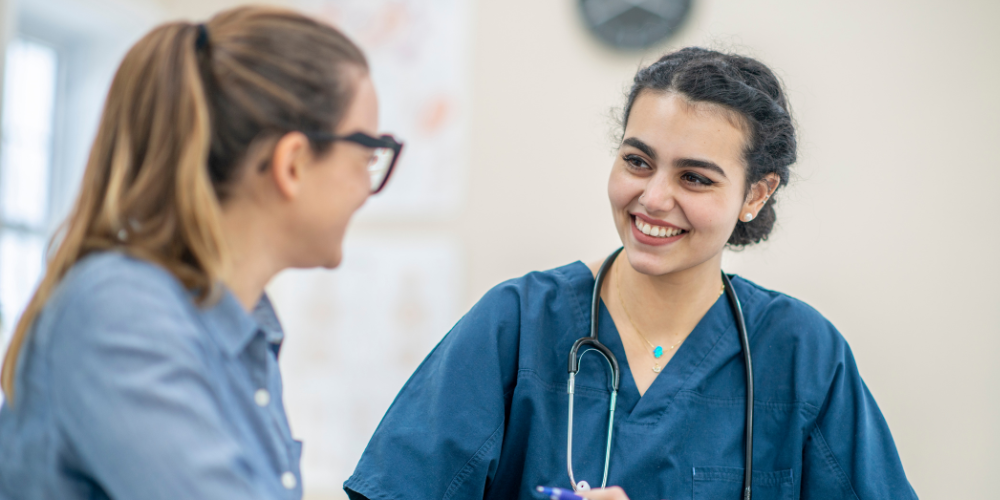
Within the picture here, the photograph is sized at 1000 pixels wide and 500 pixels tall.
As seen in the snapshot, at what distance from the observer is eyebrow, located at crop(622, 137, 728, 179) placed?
1356 mm

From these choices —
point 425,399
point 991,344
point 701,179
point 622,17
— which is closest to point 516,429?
point 425,399

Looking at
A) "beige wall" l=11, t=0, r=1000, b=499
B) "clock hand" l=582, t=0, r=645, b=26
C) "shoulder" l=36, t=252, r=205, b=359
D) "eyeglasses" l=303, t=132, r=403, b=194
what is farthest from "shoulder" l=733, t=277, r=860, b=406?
"clock hand" l=582, t=0, r=645, b=26

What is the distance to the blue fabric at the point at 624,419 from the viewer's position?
4.29 feet

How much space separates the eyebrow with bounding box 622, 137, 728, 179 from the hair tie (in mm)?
765

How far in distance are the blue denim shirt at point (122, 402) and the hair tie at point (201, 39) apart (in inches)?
9.5

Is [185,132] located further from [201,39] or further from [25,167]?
[25,167]

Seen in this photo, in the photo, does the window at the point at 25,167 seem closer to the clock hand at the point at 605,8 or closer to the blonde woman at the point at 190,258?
the clock hand at the point at 605,8

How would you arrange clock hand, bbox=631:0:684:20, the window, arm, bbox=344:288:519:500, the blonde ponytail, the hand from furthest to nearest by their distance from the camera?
1. the window
2. clock hand, bbox=631:0:684:20
3. arm, bbox=344:288:519:500
4. the hand
5. the blonde ponytail

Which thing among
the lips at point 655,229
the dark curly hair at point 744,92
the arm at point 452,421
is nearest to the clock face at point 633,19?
the dark curly hair at point 744,92

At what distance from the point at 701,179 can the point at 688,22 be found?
117cm

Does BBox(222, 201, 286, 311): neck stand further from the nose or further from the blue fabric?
the nose

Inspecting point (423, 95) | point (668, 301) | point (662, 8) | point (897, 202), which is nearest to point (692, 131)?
point (668, 301)

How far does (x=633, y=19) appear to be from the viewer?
8.16 feet

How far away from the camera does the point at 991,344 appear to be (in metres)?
2.05
